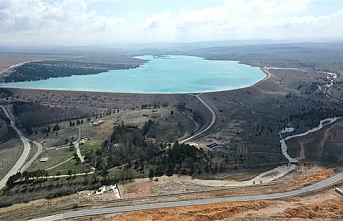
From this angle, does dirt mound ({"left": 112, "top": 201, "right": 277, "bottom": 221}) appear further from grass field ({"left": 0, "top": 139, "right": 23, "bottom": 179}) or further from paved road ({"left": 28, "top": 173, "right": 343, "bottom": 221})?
grass field ({"left": 0, "top": 139, "right": 23, "bottom": 179})

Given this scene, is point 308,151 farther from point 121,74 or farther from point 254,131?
point 121,74

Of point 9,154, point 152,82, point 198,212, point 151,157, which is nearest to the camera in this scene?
point 198,212

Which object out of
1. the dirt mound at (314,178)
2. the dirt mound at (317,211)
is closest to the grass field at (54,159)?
the dirt mound at (314,178)

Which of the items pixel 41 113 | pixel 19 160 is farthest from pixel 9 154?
pixel 41 113

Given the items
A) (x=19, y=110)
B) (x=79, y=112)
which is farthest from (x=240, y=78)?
(x=19, y=110)

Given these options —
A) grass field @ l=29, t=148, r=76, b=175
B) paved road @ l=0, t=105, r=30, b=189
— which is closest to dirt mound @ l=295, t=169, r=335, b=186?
grass field @ l=29, t=148, r=76, b=175

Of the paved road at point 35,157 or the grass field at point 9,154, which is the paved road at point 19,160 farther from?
the paved road at point 35,157

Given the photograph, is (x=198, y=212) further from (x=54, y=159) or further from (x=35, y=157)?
(x=35, y=157)

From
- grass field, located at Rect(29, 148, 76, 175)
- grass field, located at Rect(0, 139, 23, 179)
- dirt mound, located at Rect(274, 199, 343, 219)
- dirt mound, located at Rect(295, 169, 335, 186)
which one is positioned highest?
dirt mound, located at Rect(274, 199, 343, 219)

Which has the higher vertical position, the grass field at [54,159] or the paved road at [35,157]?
the grass field at [54,159]
